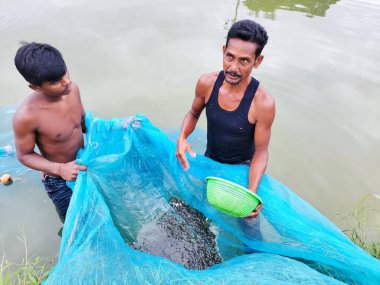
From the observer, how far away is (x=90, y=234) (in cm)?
127

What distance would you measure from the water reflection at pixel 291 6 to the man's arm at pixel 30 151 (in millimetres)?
5772

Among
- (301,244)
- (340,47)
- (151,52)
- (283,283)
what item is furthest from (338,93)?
(283,283)

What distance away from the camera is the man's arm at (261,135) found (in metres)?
1.69

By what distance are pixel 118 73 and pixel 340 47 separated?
12.4 feet

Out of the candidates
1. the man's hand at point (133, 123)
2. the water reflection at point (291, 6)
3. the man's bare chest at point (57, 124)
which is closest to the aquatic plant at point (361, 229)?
the man's hand at point (133, 123)

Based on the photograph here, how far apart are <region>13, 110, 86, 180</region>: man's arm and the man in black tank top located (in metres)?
0.60

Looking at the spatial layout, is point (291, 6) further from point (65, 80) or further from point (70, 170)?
point (70, 170)

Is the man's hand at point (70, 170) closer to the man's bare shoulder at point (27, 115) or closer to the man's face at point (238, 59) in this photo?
the man's bare shoulder at point (27, 115)

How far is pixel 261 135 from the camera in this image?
5.81 feet

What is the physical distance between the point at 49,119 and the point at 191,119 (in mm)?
903

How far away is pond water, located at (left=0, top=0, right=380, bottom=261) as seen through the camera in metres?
2.83

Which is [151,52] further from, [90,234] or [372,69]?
[90,234]

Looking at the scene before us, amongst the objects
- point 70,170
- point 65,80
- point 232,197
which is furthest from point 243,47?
point 70,170

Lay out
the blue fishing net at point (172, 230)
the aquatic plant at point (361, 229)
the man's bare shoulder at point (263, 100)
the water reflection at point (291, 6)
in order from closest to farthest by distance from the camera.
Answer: the blue fishing net at point (172, 230), the man's bare shoulder at point (263, 100), the aquatic plant at point (361, 229), the water reflection at point (291, 6)
